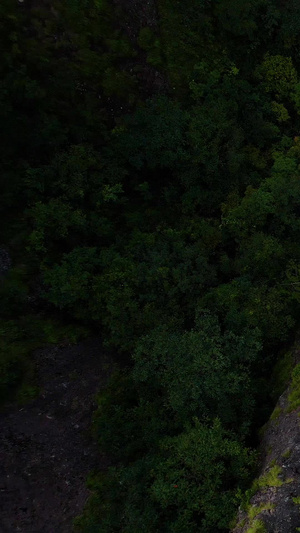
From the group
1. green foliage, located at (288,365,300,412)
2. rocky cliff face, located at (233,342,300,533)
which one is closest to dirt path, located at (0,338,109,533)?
rocky cliff face, located at (233,342,300,533)

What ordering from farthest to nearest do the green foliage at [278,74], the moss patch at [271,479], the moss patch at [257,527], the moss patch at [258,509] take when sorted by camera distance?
1. the green foliage at [278,74]
2. the moss patch at [271,479]
3. the moss patch at [258,509]
4. the moss patch at [257,527]

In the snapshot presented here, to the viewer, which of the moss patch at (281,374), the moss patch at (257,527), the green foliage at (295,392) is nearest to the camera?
the moss patch at (257,527)

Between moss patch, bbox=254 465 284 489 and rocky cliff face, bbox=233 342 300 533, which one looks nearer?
rocky cliff face, bbox=233 342 300 533

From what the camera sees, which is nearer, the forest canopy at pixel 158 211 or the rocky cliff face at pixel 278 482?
the rocky cliff face at pixel 278 482

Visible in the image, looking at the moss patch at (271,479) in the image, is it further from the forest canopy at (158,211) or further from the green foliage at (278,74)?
the green foliage at (278,74)

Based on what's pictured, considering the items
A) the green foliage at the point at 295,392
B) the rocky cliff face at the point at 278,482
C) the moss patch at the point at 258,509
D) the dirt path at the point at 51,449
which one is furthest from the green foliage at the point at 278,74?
the moss patch at the point at 258,509

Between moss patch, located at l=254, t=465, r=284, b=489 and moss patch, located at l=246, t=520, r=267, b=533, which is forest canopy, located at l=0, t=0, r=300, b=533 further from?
moss patch, located at l=246, t=520, r=267, b=533

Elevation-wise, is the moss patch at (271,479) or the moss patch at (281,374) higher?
the moss patch at (281,374)
